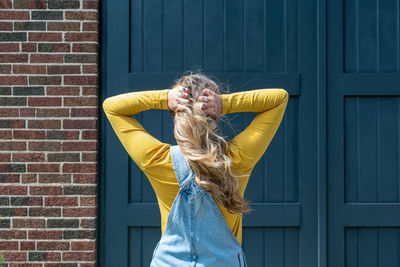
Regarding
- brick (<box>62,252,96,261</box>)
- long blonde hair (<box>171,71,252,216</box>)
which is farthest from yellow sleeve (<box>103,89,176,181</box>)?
brick (<box>62,252,96,261</box>)

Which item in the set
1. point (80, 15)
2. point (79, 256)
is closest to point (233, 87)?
point (80, 15)

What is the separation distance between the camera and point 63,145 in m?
3.00

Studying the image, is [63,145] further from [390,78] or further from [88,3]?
[390,78]

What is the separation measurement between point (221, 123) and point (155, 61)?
2.30ft

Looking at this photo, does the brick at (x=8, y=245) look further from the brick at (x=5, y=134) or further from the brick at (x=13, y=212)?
the brick at (x=5, y=134)

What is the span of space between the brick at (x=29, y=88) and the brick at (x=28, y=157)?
453 millimetres

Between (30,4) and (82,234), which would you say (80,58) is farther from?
(82,234)

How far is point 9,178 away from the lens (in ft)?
9.81

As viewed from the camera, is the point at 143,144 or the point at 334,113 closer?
the point at 143,144

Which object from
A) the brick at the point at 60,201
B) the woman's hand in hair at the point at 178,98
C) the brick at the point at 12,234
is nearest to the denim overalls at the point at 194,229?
the woman's hand in hair at the point at 178,98

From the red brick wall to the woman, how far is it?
4.30ft

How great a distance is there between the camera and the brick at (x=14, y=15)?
3018 mm

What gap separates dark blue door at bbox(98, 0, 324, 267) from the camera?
3.10 metres

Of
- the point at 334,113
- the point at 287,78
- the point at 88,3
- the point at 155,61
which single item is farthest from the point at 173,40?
the point at 334,113
